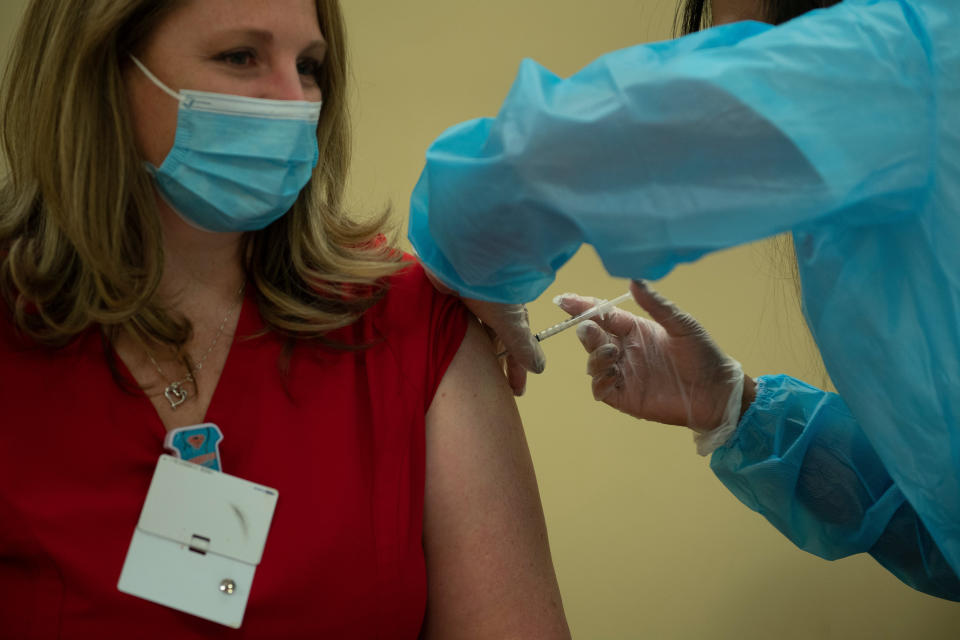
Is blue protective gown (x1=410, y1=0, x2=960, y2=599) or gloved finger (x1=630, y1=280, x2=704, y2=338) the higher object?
blue protective gown (x1=410, y1=0, x2=960, y2=599)

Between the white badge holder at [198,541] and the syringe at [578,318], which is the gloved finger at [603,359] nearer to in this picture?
the syringe at [578,318]

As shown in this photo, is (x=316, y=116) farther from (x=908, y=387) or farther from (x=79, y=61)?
(x=908, y=387)

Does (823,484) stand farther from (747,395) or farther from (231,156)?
(231,156)

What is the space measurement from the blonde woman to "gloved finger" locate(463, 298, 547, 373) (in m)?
0.06

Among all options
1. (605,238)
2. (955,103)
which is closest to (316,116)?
(605,238)

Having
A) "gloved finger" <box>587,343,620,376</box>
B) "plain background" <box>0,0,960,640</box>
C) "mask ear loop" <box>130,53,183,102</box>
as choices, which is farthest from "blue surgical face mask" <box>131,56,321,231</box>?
"plain background" <box>0,0,960,640</box>

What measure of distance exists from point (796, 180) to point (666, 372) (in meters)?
0.68

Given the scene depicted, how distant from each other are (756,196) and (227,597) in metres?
0.82

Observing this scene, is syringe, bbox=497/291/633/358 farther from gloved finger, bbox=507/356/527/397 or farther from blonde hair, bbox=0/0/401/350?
blonde hair, bbox=0/0/401/350

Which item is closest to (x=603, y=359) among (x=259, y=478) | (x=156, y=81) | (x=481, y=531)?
(x=481, y=531)

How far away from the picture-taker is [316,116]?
133 centimetres

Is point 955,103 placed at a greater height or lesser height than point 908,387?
greater

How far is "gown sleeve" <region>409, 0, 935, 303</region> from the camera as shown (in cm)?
89

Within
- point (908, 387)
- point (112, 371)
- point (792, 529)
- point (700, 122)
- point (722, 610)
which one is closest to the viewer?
point (700, 122)
